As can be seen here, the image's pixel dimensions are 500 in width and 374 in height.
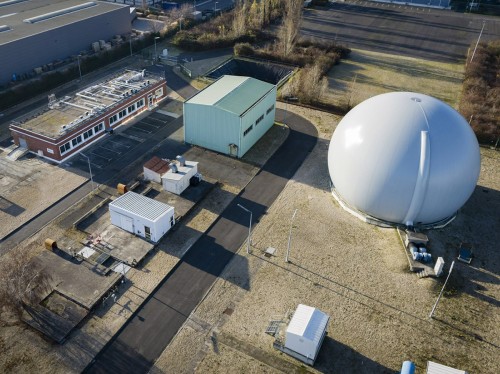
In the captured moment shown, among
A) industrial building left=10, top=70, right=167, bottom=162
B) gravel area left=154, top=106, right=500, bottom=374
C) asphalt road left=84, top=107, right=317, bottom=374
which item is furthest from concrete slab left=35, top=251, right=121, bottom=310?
industrial building left=10, top=70, right=167, bottom=162

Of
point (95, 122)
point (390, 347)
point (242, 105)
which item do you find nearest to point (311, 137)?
point (242, 105)

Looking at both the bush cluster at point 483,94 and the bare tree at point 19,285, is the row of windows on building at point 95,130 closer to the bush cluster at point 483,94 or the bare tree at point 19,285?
the bare tree at point 19,285

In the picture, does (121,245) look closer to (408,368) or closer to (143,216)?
(143,216)

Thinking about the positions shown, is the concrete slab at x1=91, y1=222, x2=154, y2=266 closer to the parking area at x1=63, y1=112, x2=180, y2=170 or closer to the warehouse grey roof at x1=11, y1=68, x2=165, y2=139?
the parking area at x1=63, y1=112, x2=180, y2=170

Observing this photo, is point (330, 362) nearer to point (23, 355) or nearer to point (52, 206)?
point (23, 355)

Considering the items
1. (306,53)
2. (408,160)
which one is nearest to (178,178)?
(408,160)

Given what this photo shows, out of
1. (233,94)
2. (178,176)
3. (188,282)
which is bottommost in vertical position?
(188,282)

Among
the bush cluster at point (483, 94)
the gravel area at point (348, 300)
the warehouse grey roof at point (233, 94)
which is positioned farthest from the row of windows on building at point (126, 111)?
the bush cluster at point (483, 94)
